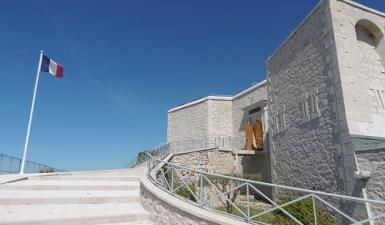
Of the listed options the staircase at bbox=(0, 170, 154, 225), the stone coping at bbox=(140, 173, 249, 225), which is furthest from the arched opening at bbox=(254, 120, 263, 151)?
the stone coping at bbox=(140, 173, 249, 225)

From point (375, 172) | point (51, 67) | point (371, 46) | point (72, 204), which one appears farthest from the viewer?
point (51, 67)

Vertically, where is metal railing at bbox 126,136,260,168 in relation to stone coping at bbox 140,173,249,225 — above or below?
above

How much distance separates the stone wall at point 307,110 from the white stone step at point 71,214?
6.28 metres

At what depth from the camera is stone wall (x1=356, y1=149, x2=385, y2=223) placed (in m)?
6.58

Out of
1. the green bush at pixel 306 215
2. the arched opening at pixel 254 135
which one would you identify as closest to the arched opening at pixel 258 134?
the arched opening at pixel 254 135

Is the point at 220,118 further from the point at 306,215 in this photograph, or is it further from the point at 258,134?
the point at 306,215

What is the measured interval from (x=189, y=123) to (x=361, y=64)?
13.3 metres

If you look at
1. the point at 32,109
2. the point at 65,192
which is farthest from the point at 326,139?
the point at 32,109

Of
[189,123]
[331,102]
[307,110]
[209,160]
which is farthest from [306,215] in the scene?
[189,123]

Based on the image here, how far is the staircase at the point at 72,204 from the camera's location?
437 centimetres

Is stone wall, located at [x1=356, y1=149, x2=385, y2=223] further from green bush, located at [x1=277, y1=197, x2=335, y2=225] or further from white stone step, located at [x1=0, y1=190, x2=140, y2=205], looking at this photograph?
white stone step, located at [x1=0, y1=190, x2=140, y2=205]

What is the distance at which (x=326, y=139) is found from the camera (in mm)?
8633

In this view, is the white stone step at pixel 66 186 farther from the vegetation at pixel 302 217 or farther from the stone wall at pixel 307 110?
the stone wall at pixel 307 110

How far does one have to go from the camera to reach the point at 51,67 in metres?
11.4
